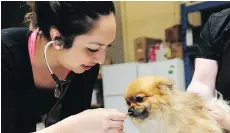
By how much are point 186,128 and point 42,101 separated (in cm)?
64

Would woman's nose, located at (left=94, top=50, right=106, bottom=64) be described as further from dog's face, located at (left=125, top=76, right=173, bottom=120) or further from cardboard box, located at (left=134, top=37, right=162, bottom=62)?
cardboard box, located at (left=134, top=37, right=162, bottom=62)

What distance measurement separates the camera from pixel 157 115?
1.10 metres

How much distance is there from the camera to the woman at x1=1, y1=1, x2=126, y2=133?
1.05 meters

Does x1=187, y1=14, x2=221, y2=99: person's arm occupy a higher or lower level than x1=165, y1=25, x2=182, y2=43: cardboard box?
lower

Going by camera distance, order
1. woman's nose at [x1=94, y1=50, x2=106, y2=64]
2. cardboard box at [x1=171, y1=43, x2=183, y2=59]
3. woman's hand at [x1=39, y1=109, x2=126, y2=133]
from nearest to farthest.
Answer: woman's hand at [x1=39, y1=109, x2=126, y2=133] → woman's nose at [x1=94, y1=50, x2=106, y2=64] → cardboard box at [x1=171, y1=43, x2=183, y2=59]

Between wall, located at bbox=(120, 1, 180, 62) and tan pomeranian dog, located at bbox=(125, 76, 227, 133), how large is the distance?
2943mm

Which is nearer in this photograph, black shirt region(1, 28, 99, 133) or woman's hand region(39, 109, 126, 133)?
woman's hand region(39, 109, 126, 133)

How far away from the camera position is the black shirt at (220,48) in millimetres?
1368

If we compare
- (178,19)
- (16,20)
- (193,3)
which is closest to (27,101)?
(16,20)

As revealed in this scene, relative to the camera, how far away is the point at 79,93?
4.69ft

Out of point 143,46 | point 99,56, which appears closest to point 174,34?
point 143,46

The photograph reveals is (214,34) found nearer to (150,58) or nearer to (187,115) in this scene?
(187,115)

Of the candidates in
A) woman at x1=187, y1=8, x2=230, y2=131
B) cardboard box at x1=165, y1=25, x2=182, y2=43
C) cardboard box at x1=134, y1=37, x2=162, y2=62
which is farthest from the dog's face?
cardboard box at x1=134, y1=37, x2=162, y2=62

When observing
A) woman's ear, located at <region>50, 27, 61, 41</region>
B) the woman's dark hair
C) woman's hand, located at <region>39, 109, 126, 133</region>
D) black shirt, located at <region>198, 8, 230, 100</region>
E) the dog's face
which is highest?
the woman's dark hair
